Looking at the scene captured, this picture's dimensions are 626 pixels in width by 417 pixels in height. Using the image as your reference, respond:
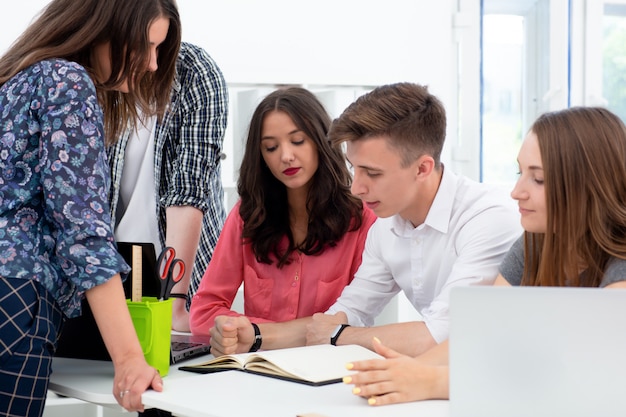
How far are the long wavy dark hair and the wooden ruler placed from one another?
0.66 metres

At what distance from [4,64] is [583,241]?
1027 mm

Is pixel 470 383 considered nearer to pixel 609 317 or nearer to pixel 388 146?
pixel 609 317

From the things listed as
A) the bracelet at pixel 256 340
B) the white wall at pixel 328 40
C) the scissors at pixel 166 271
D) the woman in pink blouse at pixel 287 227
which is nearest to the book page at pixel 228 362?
the scissors at pixel 166 271

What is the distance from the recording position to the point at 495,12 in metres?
3.93

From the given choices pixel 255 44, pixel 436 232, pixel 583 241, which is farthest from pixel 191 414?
pixel 255 44

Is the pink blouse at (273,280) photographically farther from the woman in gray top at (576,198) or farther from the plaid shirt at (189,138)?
the woman in gray top at (576,198)

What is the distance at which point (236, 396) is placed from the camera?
1307 millimetres

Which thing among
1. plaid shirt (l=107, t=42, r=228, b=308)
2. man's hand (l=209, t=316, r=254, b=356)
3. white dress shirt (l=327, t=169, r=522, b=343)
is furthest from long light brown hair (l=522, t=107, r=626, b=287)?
plaid shirt (l=107, t=42, r=228, b=308)

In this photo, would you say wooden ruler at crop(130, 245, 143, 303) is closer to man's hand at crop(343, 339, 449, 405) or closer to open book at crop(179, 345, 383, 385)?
open book at crop(179, 345, 383, 385)

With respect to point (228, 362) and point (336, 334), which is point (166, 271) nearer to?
point (228, 362)

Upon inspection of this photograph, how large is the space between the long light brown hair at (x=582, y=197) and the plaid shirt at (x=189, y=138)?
3.02ft

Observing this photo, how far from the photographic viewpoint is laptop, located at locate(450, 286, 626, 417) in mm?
964

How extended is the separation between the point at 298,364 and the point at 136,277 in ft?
1.06

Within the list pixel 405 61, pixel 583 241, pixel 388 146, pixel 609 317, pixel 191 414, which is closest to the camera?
pixel 609 317
